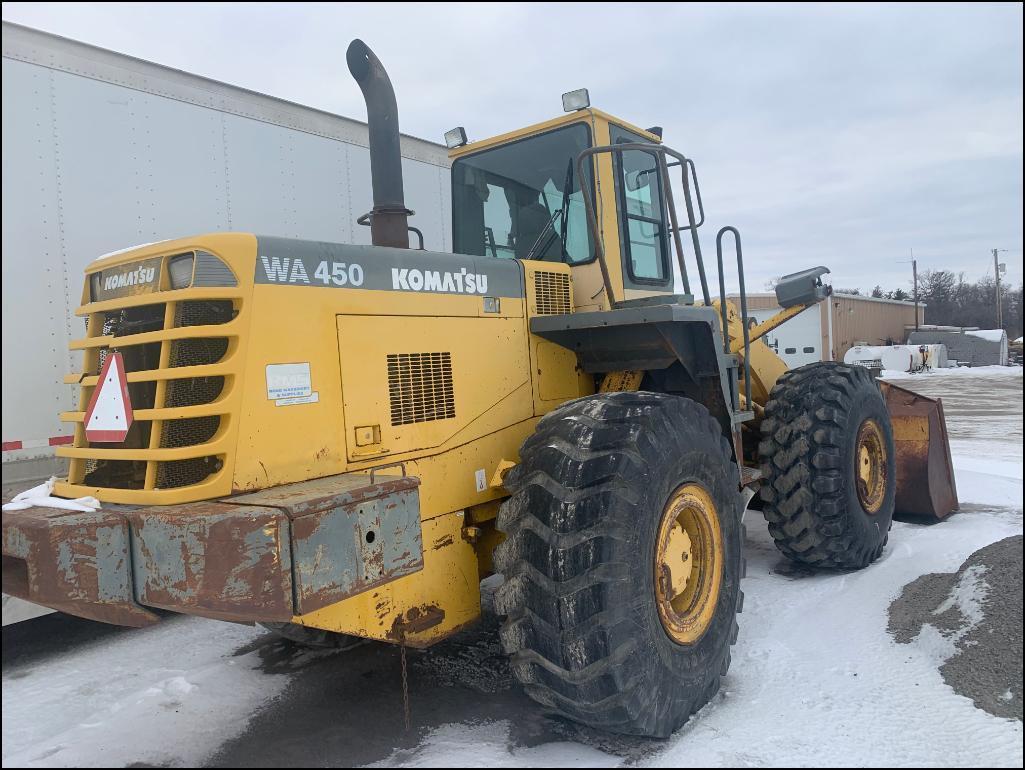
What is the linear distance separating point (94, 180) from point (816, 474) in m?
4.99

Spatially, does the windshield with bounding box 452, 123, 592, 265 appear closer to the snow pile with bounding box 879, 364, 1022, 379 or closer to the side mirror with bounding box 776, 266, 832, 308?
the side mirror with bounding box 776, 266, 832, 308

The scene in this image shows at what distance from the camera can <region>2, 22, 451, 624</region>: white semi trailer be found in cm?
409

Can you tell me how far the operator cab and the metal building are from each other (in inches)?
56.6

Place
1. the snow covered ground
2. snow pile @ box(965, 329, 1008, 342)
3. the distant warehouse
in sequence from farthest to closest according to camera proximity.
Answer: snow pile @ box(965, 329, 1008, 342), the distant warehouse, the snow covered ground

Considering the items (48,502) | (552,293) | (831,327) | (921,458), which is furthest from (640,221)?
(831,327)

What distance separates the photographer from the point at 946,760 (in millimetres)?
2975

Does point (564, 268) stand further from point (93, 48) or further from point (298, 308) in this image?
point (93, 48)

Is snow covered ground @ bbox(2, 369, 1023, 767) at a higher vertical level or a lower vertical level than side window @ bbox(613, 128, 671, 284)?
lower

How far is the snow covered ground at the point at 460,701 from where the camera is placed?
316 centimetres

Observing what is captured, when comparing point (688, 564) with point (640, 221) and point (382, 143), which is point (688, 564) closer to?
point (640, 221)

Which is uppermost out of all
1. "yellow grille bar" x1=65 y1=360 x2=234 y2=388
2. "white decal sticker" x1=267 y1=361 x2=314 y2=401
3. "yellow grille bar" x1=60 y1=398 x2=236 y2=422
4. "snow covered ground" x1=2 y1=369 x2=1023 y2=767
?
"yellow grille bar" x1=65 y1=360 x2=234 y2=388

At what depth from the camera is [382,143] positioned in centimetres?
385

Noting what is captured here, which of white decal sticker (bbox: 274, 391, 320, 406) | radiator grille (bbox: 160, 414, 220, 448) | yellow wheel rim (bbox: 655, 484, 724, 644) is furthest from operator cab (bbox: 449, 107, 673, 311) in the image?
radiator grille (bbox: 160, 414, 220, 448)

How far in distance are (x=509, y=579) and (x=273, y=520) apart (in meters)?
1.13
